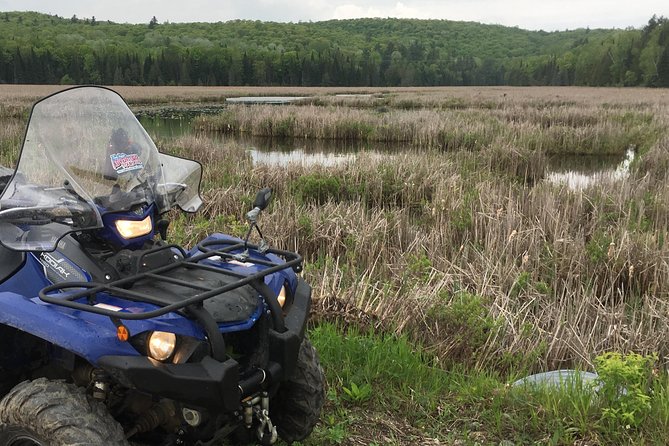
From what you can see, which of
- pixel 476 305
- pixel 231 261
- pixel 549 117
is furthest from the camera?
pixel 549 117

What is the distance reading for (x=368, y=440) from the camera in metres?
3.03

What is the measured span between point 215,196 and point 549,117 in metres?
15.5

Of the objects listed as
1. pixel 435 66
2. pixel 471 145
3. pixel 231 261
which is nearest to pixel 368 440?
pixel 231 261

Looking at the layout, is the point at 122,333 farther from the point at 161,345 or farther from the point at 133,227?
the point at 133,227

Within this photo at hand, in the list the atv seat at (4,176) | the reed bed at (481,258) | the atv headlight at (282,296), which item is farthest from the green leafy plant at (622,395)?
the atv seat at (4,176)

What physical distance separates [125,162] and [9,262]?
2.17 feet

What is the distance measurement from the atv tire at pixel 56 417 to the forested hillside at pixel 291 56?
275 feet

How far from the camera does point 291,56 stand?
322ft

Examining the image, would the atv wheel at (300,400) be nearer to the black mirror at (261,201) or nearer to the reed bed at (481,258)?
the black mirror at (261,201)

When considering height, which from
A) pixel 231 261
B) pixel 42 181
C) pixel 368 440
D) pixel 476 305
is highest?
pixel 42 181

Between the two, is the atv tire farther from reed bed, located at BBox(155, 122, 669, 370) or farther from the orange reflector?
reed bed, located at BBox(155, 122, 669, 370)

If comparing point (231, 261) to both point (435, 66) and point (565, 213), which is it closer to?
point (565, 213)

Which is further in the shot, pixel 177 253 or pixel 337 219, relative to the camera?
pixel 337 219

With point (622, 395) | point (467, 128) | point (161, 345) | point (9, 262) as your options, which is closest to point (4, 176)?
point (9, 262)
